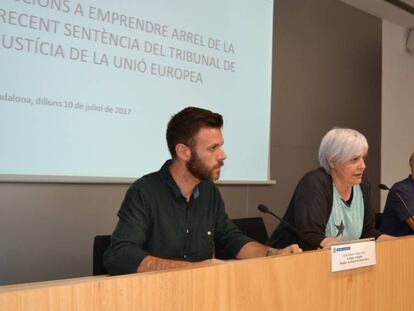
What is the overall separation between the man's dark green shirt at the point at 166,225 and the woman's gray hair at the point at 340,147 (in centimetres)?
53

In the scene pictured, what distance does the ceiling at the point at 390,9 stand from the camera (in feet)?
14.0

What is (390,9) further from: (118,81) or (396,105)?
(118,81)

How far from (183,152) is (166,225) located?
0.28 metres

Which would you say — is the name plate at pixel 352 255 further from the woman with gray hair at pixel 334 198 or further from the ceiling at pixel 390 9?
the ceiling at pixel 390 9

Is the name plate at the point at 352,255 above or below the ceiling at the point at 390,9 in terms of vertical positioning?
below

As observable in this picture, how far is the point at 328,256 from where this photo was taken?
1.27m

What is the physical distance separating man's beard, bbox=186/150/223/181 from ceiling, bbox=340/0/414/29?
3.12 metres

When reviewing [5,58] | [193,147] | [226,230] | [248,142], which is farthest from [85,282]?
[248,142]

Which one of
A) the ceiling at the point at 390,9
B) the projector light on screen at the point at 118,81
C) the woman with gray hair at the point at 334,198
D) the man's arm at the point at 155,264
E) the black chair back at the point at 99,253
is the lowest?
the black chair back at the point at 99,253

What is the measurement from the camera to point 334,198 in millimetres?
2004

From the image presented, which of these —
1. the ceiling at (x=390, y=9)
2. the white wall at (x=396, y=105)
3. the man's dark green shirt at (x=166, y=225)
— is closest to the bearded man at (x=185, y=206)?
the man's dark green shirt at (x=166, y=225)

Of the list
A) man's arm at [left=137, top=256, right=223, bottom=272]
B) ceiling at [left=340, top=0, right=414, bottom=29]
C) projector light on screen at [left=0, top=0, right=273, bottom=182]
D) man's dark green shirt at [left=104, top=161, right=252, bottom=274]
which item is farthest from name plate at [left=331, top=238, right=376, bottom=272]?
ceiling at [left=340, top=0, right=414, bottom=29]

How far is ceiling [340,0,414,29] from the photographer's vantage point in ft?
14.0

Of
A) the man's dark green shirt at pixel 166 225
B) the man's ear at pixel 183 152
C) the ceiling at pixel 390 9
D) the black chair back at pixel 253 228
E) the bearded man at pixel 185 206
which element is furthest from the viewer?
the ceiling at pixel 390 9
